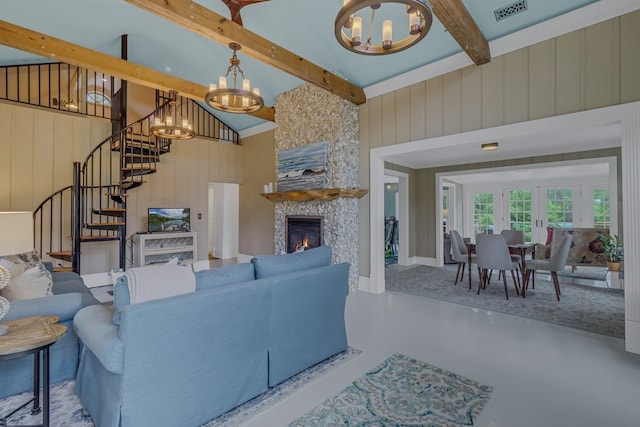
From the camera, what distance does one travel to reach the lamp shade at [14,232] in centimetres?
169

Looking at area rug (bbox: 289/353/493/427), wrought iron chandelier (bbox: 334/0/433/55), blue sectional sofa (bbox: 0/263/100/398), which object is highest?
wrought iron chandelier (bbox: 334/0/433/55)

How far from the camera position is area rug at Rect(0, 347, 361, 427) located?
6.05 feet

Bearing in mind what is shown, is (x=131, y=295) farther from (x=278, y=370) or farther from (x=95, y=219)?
(x=95, y=219)

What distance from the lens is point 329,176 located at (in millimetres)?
5160

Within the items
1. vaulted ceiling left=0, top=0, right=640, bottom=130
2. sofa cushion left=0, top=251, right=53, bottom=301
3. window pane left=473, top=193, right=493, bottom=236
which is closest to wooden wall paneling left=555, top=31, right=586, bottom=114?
vaulted ceiling left=0, top=0, right=640, bottom=130

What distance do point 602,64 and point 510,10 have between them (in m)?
1.08

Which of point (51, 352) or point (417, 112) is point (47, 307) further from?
point (417, 112)

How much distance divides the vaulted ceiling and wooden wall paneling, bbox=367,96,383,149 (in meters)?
0.23

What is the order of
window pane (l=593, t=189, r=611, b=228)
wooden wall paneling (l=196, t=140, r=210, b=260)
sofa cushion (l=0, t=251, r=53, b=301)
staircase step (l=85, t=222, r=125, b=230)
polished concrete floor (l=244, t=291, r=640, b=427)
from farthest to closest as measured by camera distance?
window pane (l=593, t=189, r=611, b=228) → wooden wall paneling (l=196, t=140, r=210, b=260) → staircase step (l=85, t=222, r=125, b=230) → sofa cushion (l=0, t=251, r=53, b=301) → polished concrete floor (l=244, t=291, r=640, b=427)

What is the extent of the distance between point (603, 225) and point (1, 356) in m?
11.0

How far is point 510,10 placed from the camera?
332 centimetres

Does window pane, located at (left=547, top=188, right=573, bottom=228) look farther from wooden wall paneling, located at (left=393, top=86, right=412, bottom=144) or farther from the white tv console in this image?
the white tv console

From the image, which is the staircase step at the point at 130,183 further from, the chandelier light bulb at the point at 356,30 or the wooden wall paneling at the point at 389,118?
the chandelier light bulb at the point at 356,30

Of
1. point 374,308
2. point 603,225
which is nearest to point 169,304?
point 374,308
